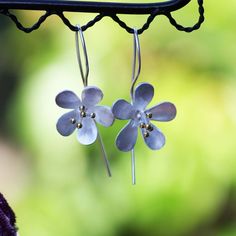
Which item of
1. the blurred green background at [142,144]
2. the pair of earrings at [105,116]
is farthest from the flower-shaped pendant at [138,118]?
the blurred green background at [142,144]

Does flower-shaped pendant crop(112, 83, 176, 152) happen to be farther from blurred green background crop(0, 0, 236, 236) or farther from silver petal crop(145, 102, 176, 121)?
blurred green background crop(0, 0, 236, 236)

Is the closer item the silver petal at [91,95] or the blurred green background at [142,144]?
the silver petal at [91,95]

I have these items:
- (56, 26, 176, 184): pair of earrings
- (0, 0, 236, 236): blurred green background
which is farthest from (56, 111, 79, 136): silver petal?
(0, 0, 236, 236): blurred green background

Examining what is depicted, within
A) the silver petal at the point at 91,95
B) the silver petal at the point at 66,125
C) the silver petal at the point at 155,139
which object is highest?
the silver petal at the point at 91,95

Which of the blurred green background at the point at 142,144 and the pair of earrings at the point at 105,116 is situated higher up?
the blurred green background at the point at 142,144

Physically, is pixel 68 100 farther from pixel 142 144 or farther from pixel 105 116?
pixel 142 144

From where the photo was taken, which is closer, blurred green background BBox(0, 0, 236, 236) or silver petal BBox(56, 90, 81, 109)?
silver petal BBox(56, 90, 81, 109)

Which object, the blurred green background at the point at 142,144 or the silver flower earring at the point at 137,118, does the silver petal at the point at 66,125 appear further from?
the blurred green background at the point at 142,144
